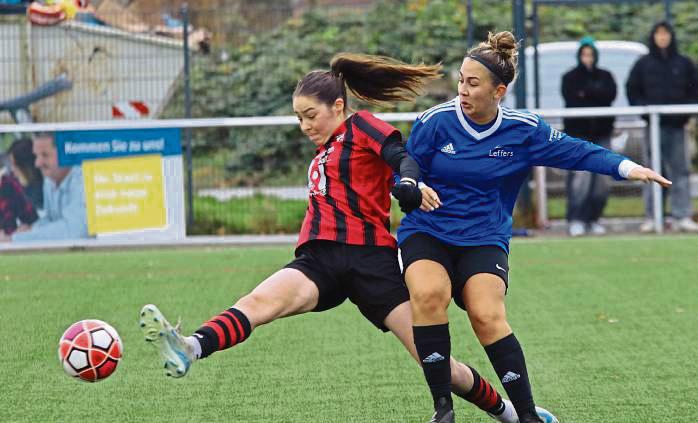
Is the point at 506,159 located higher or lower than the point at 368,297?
A: higher

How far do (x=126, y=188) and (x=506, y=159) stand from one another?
7.70m

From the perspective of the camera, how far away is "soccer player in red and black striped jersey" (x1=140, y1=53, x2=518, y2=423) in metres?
5.07

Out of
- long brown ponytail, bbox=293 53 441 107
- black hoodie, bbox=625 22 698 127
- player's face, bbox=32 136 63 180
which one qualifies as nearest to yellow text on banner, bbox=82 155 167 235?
player's face, bbox=32 136 63 180

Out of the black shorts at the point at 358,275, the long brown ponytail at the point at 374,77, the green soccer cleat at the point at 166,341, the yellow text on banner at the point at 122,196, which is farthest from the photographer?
the yellow text on banner at the point at 122,196

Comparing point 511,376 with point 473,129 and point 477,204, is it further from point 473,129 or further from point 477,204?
point 473,129

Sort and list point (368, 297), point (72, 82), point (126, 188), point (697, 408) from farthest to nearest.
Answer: point (72, 82)
point (126, 188)
point (697, 408)
point (368, 297)

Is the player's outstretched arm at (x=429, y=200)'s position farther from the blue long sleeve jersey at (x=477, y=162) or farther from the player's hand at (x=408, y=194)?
the blue long sleeve jersey at (x=477, y=162)

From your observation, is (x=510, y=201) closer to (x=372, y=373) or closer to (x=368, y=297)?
(x=368, y=297)

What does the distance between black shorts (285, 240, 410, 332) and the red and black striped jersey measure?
45 mm

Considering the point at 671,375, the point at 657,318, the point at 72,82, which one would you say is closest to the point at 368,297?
the point at 671,375

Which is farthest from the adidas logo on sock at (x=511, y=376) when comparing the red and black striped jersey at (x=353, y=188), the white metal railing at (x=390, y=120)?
the white metal railing at (x=390, y=120)

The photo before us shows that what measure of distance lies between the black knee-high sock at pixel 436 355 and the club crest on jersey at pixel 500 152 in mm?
731

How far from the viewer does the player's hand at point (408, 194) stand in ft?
15.5

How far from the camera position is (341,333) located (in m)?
7.63
